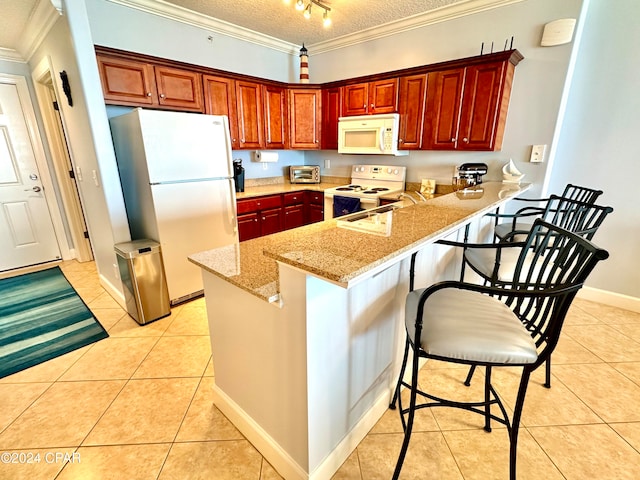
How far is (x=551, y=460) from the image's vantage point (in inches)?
54.1

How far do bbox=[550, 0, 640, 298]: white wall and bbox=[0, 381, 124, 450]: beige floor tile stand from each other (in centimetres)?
391

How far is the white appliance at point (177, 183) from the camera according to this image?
2.36m

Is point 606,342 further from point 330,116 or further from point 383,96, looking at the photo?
point 330,116

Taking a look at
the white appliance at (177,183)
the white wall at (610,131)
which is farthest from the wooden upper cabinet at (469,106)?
the white appliance at (177,183)

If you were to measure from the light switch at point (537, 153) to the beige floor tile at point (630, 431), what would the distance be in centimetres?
204

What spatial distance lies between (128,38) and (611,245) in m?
4.78

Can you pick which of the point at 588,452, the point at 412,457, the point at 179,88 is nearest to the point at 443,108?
the point at 179,88

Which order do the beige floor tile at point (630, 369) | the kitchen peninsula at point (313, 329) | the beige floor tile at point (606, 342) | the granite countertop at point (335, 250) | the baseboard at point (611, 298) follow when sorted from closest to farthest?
the granite countertop at point (335, 250), the kitchen peninsula at point (313, 329), the beige floor tile at point (630, 369), the beige floor tile at point (606, 342), the baseboard at point (611, 298)

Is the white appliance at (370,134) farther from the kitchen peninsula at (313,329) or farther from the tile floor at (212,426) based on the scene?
the tile floor at (212,426)

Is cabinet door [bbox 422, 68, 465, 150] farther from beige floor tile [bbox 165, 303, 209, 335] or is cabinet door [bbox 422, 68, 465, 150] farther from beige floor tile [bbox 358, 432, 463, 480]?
beige floor tile [bbox 165, 303, 209, 335]

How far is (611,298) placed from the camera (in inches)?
107

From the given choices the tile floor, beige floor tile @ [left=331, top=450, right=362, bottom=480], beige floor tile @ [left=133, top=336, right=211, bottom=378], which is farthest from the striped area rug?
beige floor tile @ [left=331, top=450, right=362, bottom=480]

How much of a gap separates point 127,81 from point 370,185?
2.68 m

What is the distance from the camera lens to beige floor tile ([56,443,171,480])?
1.31 m
